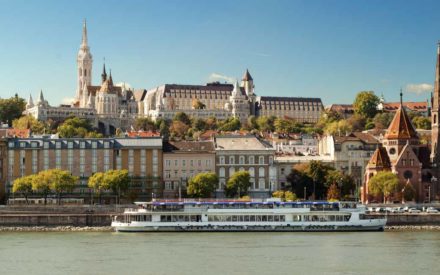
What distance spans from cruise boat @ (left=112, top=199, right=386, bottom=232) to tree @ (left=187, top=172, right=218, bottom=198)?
1638 cm

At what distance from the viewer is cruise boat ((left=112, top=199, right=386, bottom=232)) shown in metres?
70.4

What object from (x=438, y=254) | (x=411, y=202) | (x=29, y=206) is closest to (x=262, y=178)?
(x=411, y=202)

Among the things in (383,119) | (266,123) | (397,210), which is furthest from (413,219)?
(266,123)

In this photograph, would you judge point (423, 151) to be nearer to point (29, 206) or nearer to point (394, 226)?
point (394, 226)

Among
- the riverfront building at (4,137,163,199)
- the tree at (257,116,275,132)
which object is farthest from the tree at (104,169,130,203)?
the tree at (257,116,275,132)

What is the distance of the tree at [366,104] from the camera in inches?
7077

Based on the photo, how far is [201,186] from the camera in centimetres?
8800

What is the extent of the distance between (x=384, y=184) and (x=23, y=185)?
27.3 m

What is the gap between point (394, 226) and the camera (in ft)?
241

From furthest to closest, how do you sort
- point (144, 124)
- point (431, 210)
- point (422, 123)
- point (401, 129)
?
1. point (144, 124)
2. point (422, 123)
3. point (401, 129)
4. point (431, 210)

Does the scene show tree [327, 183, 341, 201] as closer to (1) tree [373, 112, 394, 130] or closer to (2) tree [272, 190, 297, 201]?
(2) tree [272, 190, 297, 201]

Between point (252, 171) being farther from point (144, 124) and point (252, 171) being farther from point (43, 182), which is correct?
point (144, 124)

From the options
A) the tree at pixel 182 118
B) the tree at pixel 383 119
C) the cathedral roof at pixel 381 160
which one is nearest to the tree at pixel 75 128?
the tree at pixel 182 118

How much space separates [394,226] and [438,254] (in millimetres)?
18608
